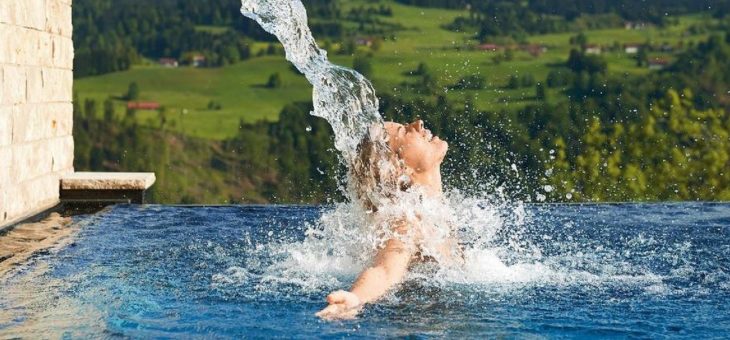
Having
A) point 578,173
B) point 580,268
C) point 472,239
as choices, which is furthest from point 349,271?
point 578,173

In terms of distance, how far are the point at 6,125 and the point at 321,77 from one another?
208 cm

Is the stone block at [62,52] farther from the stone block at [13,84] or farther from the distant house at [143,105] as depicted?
the distant house at [143,105]

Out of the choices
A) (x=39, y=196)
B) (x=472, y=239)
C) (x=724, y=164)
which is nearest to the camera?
(x=472, y=239)

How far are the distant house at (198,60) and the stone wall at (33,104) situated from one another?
800 cm

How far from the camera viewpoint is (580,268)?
515cm

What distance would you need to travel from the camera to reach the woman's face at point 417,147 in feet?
15.7

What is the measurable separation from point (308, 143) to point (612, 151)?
12.5 ft

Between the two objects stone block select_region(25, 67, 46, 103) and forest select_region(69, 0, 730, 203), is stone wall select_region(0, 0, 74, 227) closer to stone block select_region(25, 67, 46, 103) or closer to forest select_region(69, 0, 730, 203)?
stone block select_region(25, 67, 46, 103)

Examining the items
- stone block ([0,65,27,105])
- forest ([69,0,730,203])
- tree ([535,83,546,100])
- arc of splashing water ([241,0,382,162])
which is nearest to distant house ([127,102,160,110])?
forest ([69,0,730,203])

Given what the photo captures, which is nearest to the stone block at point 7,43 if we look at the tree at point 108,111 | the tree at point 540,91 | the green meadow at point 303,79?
the green meadow at point 303,79

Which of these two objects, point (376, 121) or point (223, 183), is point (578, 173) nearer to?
point (223, 183)

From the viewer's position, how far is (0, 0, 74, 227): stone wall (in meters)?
6.54

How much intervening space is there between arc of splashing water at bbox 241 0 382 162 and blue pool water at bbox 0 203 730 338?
669mm

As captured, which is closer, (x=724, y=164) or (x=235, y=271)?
(x=235, y=271)
